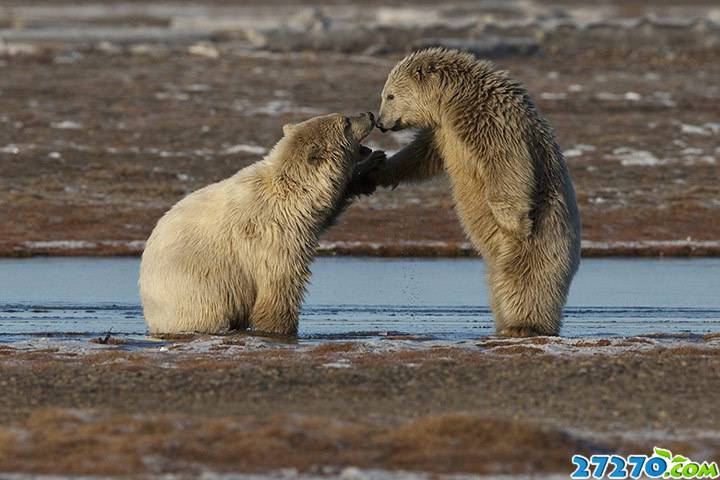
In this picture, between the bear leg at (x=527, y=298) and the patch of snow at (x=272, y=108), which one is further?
the patch of snow at (x=272, y=108)

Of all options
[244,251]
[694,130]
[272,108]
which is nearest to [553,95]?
[694,130]

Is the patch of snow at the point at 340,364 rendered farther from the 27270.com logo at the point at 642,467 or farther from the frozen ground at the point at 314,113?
the frozen ground at the point at 314,113

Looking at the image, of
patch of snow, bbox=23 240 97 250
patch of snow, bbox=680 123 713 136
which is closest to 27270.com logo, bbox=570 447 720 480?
patch of snow, bbox=23 240 97 250

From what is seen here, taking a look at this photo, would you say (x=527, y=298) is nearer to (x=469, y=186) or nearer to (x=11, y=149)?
(x=469, y=186)

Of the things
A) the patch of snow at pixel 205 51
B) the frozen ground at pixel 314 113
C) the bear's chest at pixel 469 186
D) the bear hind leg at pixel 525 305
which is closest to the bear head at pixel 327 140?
the bear's chest at pixel 469 186

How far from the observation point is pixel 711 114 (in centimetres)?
2861

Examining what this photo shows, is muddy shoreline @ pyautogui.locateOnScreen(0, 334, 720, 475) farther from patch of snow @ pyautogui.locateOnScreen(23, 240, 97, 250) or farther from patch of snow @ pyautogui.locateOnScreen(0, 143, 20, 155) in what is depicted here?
patch of snow @ pyautogui.locateOnScreen(0, 143, 20, 155)

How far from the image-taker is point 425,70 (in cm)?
1140

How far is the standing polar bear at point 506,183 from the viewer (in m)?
11.0

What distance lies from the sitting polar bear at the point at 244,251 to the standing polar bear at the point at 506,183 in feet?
2.53

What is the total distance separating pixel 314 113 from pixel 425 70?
16.2 m

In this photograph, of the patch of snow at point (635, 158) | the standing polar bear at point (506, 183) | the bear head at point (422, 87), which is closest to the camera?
the standing polar bear at point (506, 183)

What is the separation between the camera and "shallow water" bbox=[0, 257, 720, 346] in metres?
12.1

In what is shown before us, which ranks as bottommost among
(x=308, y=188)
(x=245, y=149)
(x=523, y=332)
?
(x=245, y=149)
